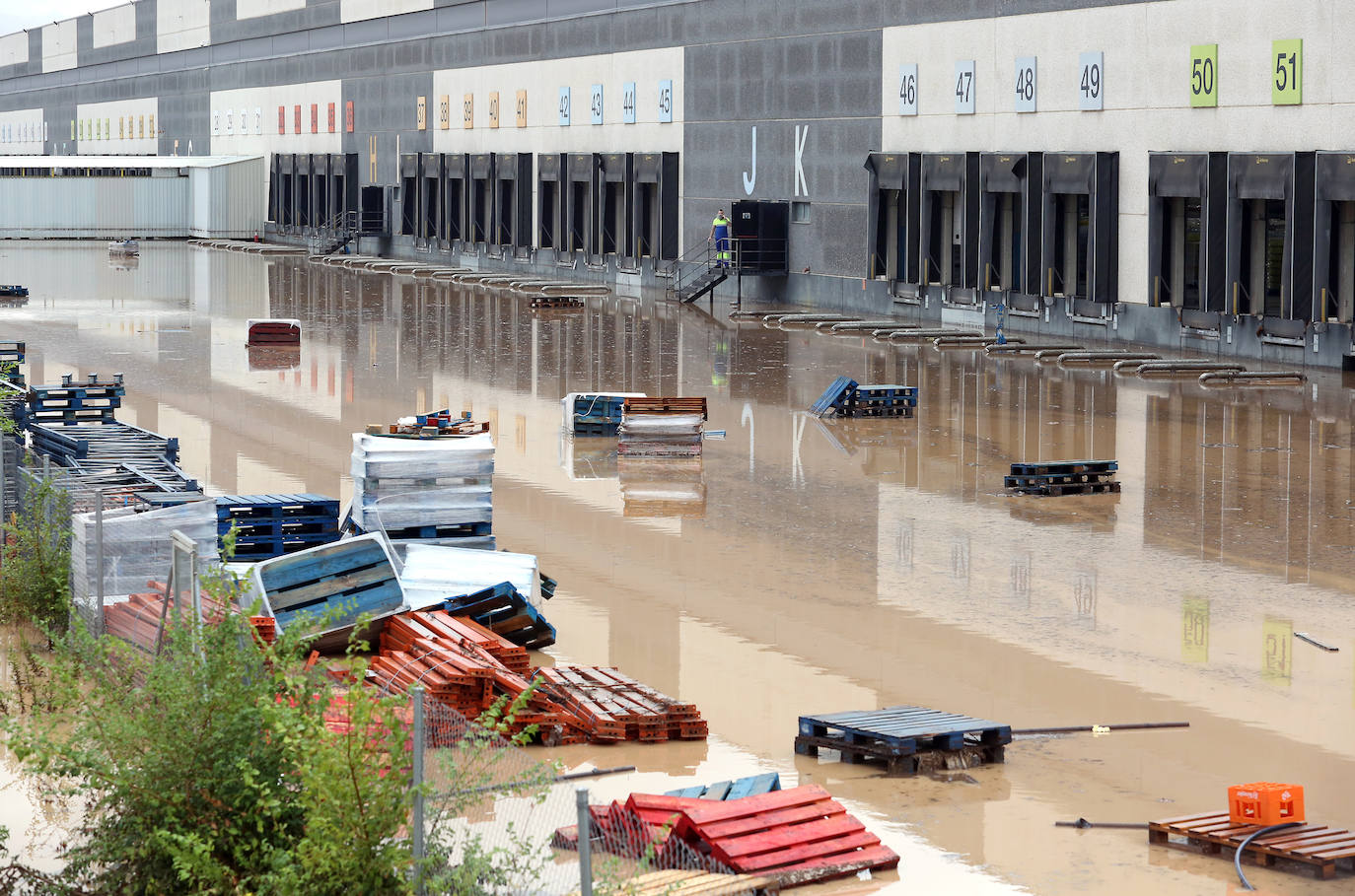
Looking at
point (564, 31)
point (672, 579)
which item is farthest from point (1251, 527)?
point (564, 31)

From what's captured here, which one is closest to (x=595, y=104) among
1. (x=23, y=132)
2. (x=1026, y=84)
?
(x=1026, y=84)

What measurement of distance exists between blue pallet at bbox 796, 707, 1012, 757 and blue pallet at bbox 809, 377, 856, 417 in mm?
16379

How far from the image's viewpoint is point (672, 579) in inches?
672

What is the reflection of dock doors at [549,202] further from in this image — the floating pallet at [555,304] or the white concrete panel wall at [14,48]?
the white concrete panel wall at [14,48]

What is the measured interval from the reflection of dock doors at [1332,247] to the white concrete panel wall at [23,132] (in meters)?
121

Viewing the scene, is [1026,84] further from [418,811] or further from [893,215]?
[418,811]

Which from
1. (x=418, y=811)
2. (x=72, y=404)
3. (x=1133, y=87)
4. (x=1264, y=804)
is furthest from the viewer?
(x=1133, y=87)

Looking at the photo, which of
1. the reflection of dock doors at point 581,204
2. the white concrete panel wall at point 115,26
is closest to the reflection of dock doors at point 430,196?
the reflection of dock doors at point 581,204

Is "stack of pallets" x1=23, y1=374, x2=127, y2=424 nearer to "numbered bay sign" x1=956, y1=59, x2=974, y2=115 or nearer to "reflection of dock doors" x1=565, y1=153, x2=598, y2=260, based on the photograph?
"numbered bay sign" x1=956, y1=59, x2=974, y2=115

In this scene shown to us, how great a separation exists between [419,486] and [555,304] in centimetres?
3339

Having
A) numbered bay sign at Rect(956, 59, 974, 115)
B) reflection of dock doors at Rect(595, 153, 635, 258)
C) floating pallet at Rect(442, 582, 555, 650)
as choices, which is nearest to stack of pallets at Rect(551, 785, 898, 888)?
Result: floating pallet at Rect(442, 582, 555, 650)

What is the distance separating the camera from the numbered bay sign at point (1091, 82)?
3947 centimetres

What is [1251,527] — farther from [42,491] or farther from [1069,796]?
[42,491]

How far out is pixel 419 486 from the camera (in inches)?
687
